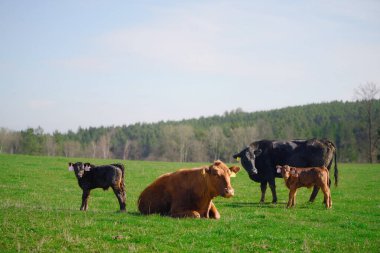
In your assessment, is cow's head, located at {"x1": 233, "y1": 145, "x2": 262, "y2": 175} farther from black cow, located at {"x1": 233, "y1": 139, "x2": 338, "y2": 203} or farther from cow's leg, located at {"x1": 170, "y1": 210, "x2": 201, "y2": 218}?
cow's leg, located at {"x1": 170, "y1": 210, "x2": 201, "y2": 218}

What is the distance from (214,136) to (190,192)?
119 m

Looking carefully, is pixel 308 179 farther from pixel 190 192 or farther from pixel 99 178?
pixel 99 178

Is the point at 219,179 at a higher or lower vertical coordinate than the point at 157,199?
higher

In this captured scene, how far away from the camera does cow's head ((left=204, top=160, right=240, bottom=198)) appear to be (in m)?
11.1

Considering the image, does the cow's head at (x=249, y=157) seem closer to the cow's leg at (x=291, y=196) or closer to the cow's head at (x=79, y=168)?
the cow's leg at (x=291, y=196)

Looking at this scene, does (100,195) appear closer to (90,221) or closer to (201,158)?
(90,221)

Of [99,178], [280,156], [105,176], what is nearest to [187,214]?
[105,176]

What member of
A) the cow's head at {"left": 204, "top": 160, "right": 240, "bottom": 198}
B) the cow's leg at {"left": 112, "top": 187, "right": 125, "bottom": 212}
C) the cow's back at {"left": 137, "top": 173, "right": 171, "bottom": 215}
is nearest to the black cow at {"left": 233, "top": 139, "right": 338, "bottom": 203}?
the cow's leg at {"left": 112, "top": 187, "right": 125, "bottom": 212}

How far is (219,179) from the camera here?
37.1 feet

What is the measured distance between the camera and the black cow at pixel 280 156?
62.3 feet

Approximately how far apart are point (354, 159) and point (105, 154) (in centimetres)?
8250

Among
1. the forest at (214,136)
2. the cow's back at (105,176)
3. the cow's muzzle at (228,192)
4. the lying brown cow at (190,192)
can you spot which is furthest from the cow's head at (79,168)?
the forest at (214,136)

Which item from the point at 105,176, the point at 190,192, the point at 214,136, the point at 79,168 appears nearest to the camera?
the point at 190,192

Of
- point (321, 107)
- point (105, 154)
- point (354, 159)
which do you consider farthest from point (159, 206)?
point (321, 107)
